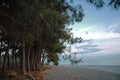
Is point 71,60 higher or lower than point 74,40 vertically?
lower

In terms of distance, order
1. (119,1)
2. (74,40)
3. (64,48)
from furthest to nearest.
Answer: (64,48), (74,40), (119,1)

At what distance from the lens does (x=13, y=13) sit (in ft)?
61.8

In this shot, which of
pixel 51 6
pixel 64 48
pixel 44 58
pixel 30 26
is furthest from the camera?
pixel 44 58

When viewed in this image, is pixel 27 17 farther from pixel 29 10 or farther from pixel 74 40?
pixel 74 40

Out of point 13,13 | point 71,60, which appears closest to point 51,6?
point 13,13

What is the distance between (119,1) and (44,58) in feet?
A: 161

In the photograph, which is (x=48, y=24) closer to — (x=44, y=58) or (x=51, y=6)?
(x=51, y=6)

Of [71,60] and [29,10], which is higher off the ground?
[29,10]

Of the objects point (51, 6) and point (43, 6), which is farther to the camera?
point (51, 6)

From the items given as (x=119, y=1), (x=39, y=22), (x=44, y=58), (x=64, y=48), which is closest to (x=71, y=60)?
(x=64, y=48)

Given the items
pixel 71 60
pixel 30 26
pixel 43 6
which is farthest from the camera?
pixel 71 60

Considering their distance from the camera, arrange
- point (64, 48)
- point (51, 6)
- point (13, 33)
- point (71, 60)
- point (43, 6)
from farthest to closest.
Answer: point (64, 48) < point (71, 60) < point (13, 33) < point (51, 6) < point (43, 6)

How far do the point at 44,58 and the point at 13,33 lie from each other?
41.1 metres

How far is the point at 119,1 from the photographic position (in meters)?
14.1
